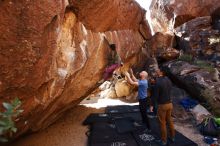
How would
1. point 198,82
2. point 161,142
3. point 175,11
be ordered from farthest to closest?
1. point 175,11
2. point 198,82
3. point 161,142

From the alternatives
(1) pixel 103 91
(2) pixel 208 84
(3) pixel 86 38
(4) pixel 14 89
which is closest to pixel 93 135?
(3) pixel 86 38

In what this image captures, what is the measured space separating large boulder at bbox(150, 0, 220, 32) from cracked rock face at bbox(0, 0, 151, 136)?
8.22m

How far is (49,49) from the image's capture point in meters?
3.67

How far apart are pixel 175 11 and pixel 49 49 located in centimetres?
1248

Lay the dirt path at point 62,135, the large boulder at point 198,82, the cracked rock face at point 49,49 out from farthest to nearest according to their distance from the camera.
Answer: the large boulder at point 198,82 → the dirt path at point 62,135 → the cracked rock face at point 49,49

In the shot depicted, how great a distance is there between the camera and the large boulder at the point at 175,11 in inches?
535

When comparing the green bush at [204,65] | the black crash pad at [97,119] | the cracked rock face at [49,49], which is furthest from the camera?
the green bush at [204,65]

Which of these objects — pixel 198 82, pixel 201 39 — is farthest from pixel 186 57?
pixel 198 82

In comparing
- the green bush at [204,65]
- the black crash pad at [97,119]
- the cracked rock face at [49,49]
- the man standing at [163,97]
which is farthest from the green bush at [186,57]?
the man standing at [163,97]

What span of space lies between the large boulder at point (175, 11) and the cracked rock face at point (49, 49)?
822 centimetres

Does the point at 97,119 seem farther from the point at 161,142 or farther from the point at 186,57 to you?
the point at 186,57

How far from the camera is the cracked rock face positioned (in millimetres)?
2988

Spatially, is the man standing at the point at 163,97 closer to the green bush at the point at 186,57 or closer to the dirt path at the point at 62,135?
the dirt path at the point at 62,135

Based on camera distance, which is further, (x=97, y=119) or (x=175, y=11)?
(x=175, y=11)
